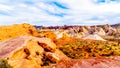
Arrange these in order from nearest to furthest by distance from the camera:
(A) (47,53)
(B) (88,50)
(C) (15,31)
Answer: (A) (47,53)
(B) (88,50)
(C) (15,31)

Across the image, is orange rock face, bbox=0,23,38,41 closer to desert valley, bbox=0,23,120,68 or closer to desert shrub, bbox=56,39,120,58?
desert valley, bbox=0,23,120,68

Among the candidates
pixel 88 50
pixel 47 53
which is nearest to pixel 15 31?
pixel 47 53

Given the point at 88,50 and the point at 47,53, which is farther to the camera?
the point at 88,50

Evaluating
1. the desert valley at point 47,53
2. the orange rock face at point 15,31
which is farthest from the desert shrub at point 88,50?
the orange rock face at point 15,31

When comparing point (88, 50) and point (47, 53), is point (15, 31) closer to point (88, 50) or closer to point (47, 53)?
point (47, 53)

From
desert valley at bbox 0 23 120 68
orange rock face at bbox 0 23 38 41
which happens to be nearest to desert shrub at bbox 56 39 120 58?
desert valley at bbox 0 23 120 68

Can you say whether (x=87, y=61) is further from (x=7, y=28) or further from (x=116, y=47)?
(x=7, y=28)

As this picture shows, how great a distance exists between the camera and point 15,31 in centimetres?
4031

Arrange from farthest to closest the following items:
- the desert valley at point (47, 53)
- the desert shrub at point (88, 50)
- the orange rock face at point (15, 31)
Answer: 1. the orange rock face at point (15, 31)
2. the desert shrub at point (88, 50)
3. the desert valley at point (47, 53)

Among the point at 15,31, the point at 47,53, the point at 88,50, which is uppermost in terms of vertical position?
the point at 15,31

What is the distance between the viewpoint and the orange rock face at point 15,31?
39.1m

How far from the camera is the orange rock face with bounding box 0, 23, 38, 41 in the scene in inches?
1538

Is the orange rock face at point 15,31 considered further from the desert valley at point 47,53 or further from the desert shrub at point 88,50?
the desert shrub at point 88,50

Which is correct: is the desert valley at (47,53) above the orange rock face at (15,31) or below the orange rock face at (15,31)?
below
